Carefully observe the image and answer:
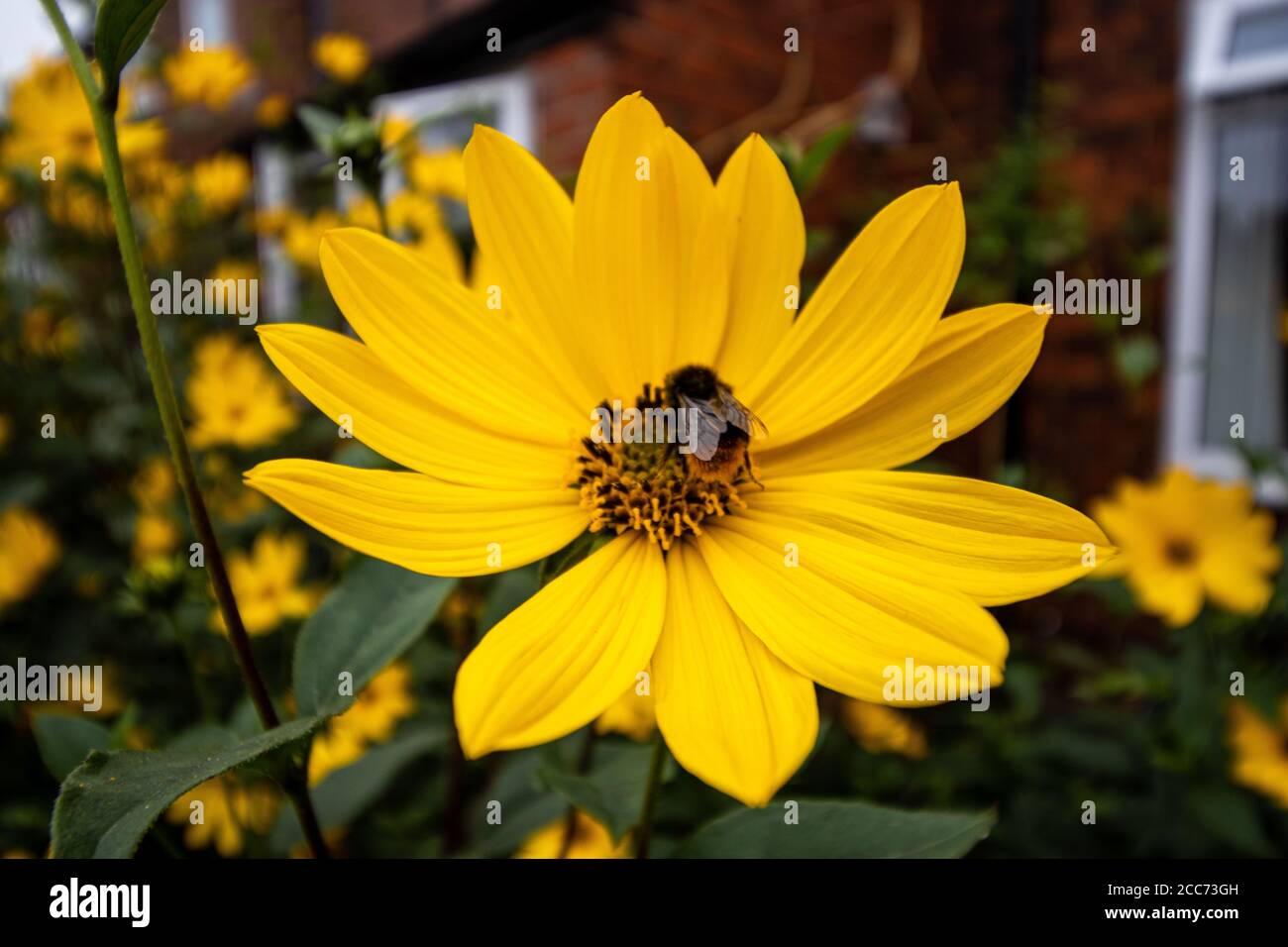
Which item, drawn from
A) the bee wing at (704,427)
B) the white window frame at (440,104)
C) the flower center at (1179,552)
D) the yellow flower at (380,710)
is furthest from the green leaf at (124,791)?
the white window frame at (440,104)

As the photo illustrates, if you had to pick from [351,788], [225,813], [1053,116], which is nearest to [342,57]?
[225,813]

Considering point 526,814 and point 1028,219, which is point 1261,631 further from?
point 1028,219

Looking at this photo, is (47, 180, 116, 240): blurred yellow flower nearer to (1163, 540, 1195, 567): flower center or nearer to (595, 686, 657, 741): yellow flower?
(595, 686, 657, 741): yellow flower

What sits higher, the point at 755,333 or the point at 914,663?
the point at 755,333

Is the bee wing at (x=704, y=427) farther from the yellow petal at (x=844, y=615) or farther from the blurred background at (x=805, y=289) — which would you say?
the blurred background at (x=805, y=289)

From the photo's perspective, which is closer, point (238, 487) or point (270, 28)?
point (238, 487)

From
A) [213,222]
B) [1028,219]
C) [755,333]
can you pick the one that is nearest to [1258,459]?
[755,333]

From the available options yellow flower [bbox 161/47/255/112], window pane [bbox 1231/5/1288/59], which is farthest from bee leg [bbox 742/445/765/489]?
window pane [bbox 1231/5/1288/59]
